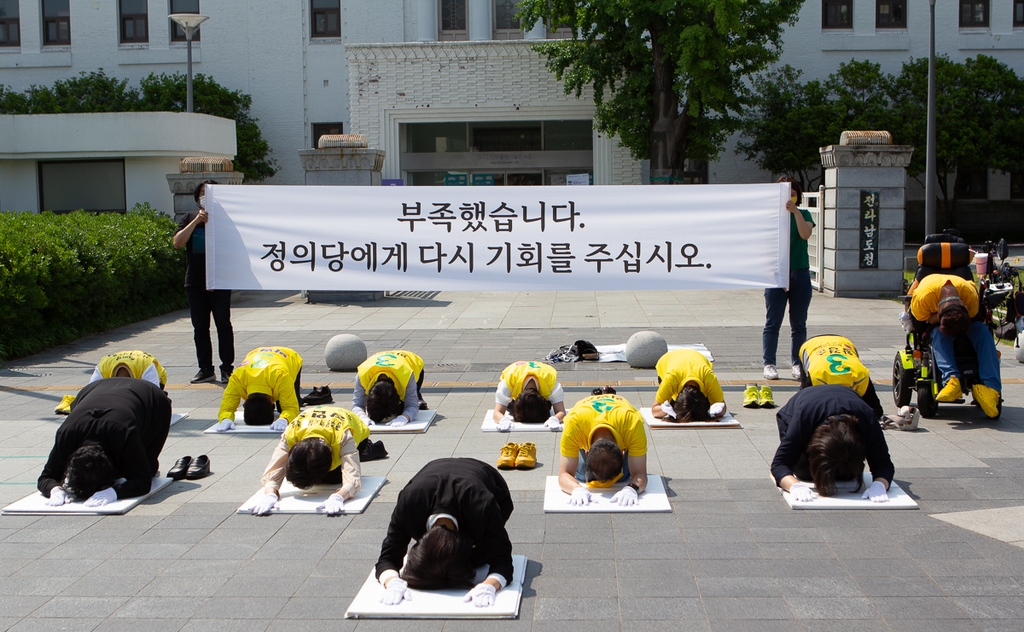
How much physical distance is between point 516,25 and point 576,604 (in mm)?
29546

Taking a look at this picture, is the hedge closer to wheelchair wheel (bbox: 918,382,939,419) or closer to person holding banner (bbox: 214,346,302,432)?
person holding banner (bbox: 214,346,302,432)

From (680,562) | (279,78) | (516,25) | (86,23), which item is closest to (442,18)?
(516,25)

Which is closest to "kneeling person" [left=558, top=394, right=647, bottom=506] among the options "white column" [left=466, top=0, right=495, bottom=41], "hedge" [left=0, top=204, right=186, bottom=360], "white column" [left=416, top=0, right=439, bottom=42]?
"hedge" [left=0, top=204, right=186, bottom=360]

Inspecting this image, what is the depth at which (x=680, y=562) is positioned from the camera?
5.32m

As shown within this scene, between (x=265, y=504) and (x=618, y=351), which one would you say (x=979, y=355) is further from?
(x=265, y=504)

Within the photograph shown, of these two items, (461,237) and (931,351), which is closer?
(931,351)

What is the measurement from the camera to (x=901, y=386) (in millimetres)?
8711

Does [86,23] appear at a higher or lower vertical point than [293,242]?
higher

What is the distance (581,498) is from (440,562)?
1.71 m

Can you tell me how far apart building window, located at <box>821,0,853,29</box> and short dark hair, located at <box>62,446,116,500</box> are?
3113 centimetres

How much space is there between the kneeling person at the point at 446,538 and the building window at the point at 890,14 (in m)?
31.8

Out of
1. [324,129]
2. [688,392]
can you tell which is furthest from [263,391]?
[324,129]

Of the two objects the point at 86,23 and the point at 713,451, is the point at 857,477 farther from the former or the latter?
the point at 86,23

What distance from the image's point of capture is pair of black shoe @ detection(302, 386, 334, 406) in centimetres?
970
